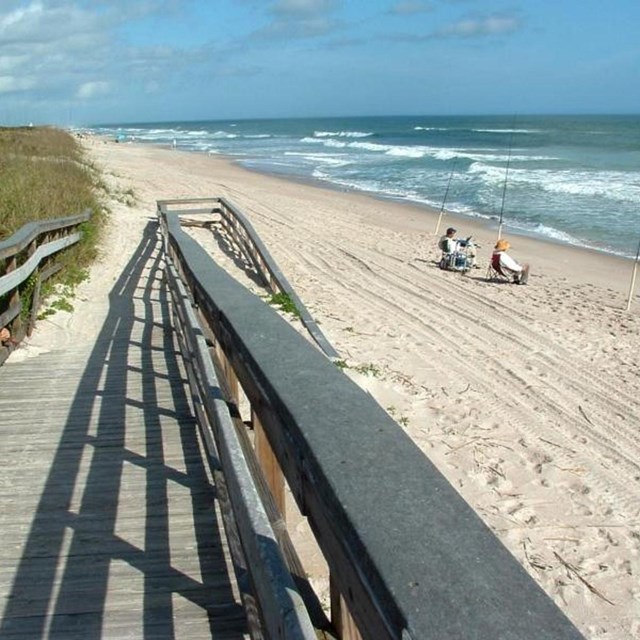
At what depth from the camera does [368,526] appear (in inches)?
50.4

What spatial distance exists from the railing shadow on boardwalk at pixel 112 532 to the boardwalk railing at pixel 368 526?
80cm

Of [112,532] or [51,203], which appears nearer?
[112,532]

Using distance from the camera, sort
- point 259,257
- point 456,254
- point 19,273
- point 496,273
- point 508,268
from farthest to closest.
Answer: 1. point 456,254
2. point 496,273
3. point 508,268
4. point 259,257
5. point 19,273

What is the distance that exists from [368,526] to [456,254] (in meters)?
14.1

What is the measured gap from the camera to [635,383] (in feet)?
28.4

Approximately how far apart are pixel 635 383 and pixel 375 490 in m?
8.10

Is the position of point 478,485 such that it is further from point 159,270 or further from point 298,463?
point 159,270

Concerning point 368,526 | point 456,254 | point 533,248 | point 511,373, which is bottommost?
point 533,248

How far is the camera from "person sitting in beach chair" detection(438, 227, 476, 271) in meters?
15.1

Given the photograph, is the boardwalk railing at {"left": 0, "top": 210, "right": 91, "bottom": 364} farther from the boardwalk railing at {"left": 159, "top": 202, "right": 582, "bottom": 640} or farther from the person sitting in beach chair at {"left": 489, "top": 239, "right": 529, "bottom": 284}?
the person sitting in beach chair at {"left": 489, "top": 239, "right": 529, "bottom": 284}

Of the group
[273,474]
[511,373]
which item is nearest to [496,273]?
[511,373]

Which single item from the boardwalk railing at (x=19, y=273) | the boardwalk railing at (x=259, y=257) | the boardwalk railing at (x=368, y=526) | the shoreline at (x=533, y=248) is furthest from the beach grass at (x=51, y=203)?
the shoreline at (x=533, y=248)

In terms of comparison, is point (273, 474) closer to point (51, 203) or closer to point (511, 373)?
point (511, 373)

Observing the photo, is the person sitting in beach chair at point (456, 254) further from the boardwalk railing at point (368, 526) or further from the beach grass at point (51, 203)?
the boardwalk railing at point (368, 526)
